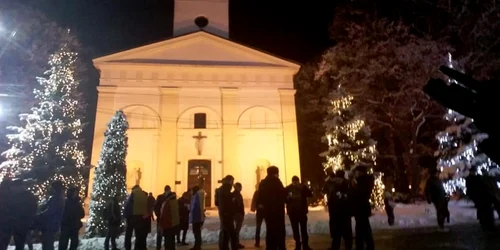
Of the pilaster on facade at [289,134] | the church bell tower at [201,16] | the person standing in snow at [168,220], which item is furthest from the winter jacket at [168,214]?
the church bell tower at [201,16]

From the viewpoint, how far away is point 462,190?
Result: 19.1 m

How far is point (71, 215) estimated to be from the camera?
10156 mm

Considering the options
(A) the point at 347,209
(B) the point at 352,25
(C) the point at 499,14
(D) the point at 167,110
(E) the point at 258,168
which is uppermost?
(B) the point at 352,25

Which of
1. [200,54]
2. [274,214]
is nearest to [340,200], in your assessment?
[274,214]

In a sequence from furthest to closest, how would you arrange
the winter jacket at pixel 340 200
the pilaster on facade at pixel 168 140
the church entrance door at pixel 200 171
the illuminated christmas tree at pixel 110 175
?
the church entrance door at pixel 200 171 < the pilaster on facade at pixel 168 140 < the illuminated christmas tree at pixel 110 175 < the winter jacket at pixel 340 200

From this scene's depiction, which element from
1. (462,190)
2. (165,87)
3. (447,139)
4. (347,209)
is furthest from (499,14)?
(165,87)

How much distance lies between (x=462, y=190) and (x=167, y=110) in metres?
16.2

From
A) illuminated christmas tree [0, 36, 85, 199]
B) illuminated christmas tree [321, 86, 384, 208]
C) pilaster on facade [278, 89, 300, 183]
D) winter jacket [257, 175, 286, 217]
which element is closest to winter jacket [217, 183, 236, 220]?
winter jacket [257, 175, 286, 217]

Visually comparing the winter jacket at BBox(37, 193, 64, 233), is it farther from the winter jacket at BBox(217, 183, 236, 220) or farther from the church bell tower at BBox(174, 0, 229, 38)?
the church bell tower at BBox(174, 0, 229, 38)

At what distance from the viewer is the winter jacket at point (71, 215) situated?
10.1m

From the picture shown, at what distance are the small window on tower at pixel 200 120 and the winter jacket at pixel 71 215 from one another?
1704cm

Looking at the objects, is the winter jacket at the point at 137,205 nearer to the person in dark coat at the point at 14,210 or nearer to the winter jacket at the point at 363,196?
the person in dark coat at the point at 14,210

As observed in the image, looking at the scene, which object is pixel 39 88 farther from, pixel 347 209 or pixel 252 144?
pixel 347 209

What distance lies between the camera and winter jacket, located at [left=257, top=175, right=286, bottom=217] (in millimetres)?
8234
